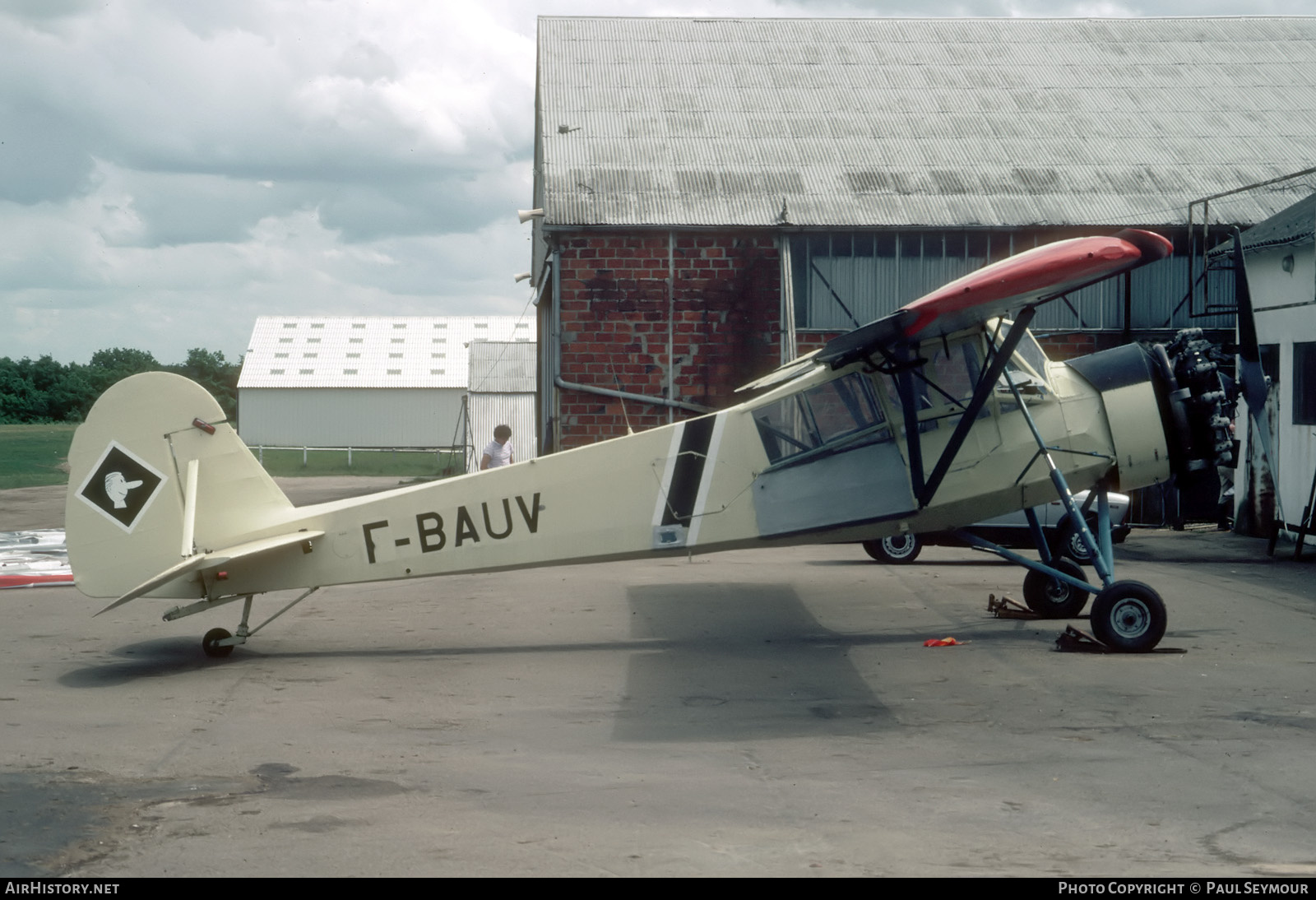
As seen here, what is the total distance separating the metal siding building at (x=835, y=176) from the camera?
18984 mm

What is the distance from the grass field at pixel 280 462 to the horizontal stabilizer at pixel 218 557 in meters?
25.8

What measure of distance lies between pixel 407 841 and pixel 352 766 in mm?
1450

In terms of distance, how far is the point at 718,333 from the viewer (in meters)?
19.1

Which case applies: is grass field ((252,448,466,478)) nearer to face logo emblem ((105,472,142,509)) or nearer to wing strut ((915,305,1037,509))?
face logo emblem ((105,472,142,509))

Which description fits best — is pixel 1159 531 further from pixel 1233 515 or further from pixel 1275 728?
pixel 1275 728

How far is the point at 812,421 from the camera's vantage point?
9930 mm

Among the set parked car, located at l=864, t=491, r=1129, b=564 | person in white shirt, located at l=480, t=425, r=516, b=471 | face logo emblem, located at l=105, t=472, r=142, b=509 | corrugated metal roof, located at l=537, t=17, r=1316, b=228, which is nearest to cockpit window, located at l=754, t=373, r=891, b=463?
face logo emblem, located at l=105, t=472, r=142, b=509

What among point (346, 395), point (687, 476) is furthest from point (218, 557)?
point (346, 395)

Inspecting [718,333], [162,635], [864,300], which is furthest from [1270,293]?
[162,635]

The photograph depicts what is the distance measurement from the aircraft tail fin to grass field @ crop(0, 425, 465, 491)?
83.1 feet

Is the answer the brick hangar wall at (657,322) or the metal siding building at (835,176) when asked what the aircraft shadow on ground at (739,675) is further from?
the metal siding building at (835,176)

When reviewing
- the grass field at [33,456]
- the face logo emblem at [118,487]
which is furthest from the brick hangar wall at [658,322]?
the face logo emblem at [118,487]

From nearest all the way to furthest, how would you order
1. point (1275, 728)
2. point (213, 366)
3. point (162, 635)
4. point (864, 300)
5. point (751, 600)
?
1. point (1275, 728)
2. point (162, 635)
3. point (751, 600)
4. point (864, 300)
5. point (213, 366)

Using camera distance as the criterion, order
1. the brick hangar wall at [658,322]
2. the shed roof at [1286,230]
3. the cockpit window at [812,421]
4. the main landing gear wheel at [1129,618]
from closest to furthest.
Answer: the main landing gear wheel at [1129,618] → the cockpit window at [812,421] → the shed roof at [1286,230] → the brick hangar wall at [658,322]
